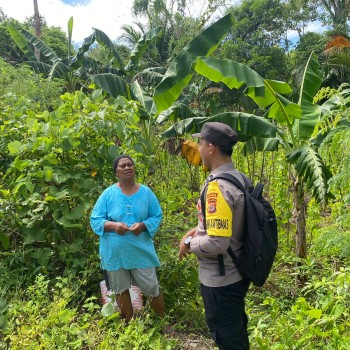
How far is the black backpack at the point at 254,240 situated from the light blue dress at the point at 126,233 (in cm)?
106

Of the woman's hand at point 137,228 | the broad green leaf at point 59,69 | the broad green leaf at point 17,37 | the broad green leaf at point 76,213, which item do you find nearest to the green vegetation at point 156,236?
the broad green leaf at point 76,213

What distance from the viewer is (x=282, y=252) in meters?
4.82

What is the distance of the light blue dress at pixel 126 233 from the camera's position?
3164 mm

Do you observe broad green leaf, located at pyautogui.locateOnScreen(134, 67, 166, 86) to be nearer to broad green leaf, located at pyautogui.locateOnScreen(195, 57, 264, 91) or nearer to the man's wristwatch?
broad green leaf, located at pyautogui.locateOnScreen(195, 57, 264, 91)

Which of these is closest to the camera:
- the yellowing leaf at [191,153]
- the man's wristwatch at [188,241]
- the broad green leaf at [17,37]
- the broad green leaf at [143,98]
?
the man's wristwatch at [188,241]

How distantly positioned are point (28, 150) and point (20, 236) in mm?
898

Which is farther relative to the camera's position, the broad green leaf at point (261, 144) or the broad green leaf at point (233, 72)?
the broad green leaf at point (261, 144)

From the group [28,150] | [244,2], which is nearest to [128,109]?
[28,150]

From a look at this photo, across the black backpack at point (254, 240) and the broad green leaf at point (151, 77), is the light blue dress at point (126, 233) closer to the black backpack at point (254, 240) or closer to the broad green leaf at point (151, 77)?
the black backpack at point (254, 240)

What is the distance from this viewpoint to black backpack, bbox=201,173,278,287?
86.1 inches

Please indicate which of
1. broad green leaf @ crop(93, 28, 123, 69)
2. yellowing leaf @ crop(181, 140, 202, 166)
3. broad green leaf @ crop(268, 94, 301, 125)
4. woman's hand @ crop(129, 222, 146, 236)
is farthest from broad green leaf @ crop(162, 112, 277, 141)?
broad green leaf @ crop(93, 28, 123, 69)

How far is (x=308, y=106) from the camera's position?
448 cm

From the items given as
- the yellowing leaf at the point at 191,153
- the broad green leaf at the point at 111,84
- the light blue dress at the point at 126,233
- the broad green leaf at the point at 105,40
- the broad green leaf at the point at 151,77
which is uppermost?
the broad green leaf at the point at 105,40

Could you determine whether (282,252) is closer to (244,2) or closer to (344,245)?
(344,245)
